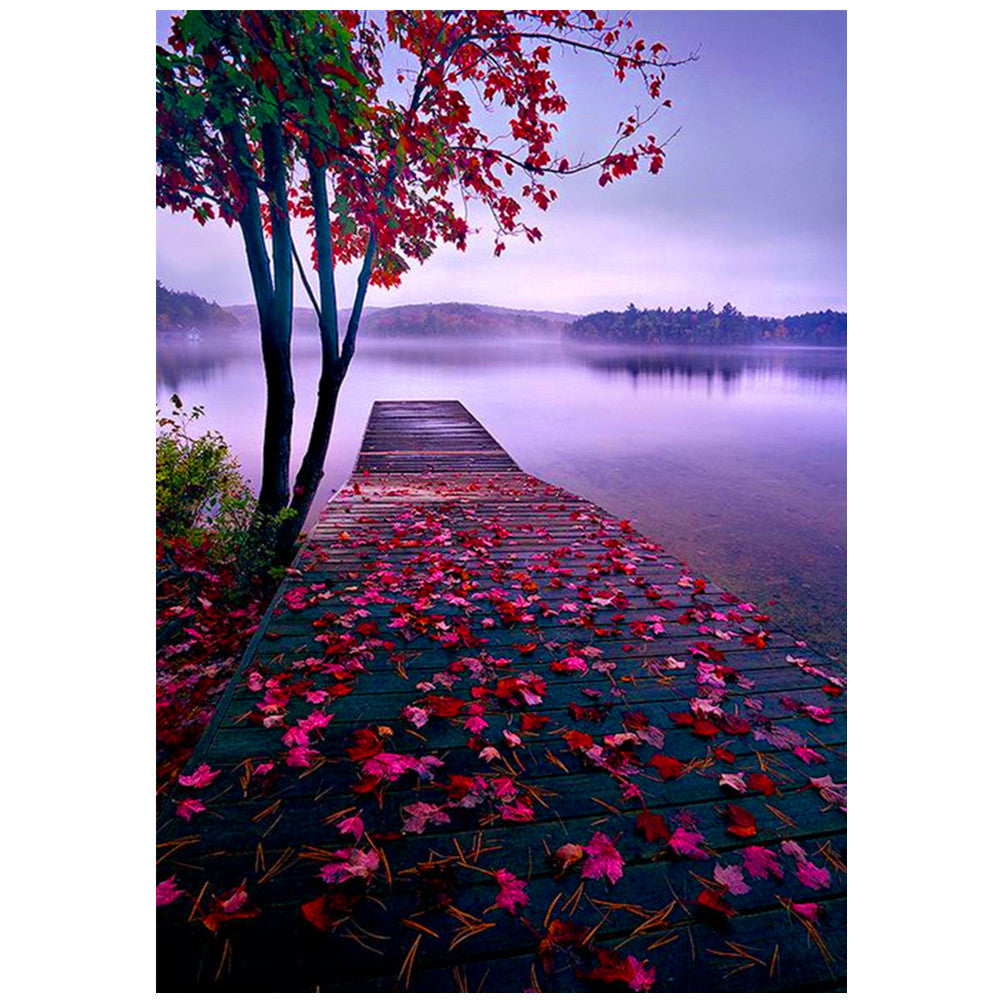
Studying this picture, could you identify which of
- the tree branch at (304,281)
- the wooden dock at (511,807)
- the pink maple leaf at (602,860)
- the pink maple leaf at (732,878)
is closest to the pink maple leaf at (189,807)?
the wooden dock at (511,807)

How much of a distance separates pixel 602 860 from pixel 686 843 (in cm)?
27

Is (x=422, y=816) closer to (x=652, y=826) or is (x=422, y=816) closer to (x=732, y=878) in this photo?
(x=652, y=826)

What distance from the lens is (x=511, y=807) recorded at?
5.73 ft

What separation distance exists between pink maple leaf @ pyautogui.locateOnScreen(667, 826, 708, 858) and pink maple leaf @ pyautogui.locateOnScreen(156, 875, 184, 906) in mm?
1399

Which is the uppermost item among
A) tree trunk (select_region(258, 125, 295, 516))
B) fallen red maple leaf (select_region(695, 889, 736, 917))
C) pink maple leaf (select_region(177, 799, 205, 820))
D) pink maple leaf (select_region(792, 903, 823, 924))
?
tree trunk (select_region(258, 125, 295, 516))

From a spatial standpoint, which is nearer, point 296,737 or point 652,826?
point 652,826

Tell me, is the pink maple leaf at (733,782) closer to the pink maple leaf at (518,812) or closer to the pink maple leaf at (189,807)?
the pink maple leaf at (518,812)

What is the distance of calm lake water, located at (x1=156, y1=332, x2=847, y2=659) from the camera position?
6.92 m

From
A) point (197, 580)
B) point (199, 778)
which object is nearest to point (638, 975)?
point (199, 778)

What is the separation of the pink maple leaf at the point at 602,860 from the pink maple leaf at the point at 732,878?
0.88 feet

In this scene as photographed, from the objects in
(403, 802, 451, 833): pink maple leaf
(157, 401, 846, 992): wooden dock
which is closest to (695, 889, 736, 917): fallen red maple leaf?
(157, 401, 846, 992): wooden dock

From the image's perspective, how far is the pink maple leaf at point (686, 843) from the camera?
1.59 m

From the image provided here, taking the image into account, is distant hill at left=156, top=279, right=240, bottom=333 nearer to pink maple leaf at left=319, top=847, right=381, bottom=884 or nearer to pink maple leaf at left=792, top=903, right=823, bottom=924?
pink maple leaf at left=319, top=847, right=381, bottom=884

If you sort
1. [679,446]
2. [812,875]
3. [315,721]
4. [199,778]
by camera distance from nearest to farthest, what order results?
[812,875], [199,778], [315,721], [679,446]
